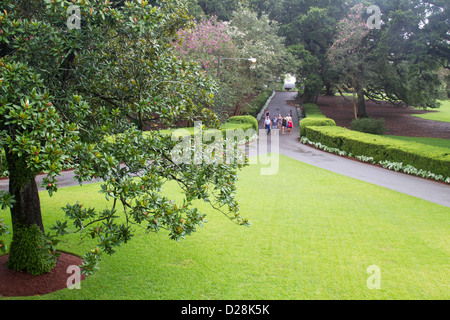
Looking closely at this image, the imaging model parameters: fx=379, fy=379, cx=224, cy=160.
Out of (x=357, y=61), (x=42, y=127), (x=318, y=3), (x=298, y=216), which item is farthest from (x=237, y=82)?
(x=42, y=127)

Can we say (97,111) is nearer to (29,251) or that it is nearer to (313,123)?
(29,251)

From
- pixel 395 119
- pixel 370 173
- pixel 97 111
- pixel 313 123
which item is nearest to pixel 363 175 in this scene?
pixel 370 173

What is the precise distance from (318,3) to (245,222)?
3614 centimetres

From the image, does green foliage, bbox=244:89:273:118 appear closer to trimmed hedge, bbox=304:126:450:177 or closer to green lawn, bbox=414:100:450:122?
trimmed hedge, bbox=304:126:450:177

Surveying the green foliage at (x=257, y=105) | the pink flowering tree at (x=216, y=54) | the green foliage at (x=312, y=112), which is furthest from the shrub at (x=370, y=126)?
the green foliage at (x=257, y=105)

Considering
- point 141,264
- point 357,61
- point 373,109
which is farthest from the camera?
point 373,109

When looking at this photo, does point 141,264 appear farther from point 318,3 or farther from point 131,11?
point 318,3

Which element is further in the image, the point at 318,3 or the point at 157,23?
the point at 318,3

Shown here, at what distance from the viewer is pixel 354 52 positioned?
3092 centimetres

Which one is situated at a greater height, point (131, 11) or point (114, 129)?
point (131, 11)

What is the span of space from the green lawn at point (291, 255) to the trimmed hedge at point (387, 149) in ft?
11.9

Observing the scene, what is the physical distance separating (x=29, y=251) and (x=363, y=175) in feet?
41.1

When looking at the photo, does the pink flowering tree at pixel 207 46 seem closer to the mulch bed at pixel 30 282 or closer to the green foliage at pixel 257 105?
A: the green foliage at pixel 257 105
